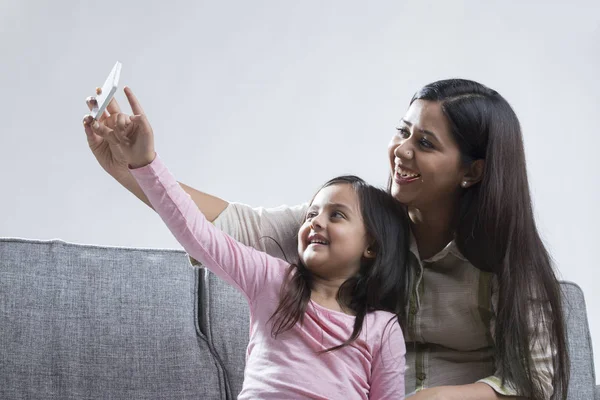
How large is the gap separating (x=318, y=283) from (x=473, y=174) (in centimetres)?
40

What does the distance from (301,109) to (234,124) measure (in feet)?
0.79

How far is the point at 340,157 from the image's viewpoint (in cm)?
276

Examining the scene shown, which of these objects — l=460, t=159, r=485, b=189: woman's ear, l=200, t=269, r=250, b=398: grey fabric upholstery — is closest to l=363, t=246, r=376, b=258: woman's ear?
l=460, t=159, r=485, b=189: woman's ear

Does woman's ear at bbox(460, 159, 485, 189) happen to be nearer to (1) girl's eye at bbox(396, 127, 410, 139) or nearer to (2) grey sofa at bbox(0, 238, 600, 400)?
(1) girl's eye at bbox(396, 127, 410, 139)

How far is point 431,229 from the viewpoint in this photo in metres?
1.75

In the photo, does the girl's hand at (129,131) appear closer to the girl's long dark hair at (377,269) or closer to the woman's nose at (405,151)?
the girl's long dark hair at (377,269)

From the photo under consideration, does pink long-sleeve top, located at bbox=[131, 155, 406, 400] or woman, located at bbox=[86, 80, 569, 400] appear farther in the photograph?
woman, located at bbox=[86, 80, 569, 400]

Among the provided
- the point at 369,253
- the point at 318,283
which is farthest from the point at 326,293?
the point at 369,253

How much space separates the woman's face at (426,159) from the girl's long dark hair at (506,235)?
0.08ft

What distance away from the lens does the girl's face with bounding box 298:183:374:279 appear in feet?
5.07

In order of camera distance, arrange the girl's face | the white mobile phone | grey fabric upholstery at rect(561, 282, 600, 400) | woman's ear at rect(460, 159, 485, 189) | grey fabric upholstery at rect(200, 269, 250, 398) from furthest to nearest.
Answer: grey fabric upholstery at rect(561, 282, 600, 400)
grey fabric upholstery at rect(200, 269, 250, 398)
woman's ear at rect(460, 159, 485, 189)
the girl's face
the white mobile phone

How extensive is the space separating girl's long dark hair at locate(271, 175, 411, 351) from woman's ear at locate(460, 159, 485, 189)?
0.48 feet

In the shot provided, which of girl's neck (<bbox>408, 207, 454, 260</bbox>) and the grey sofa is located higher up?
girl's neck (<bbox>408, 207, 454, 260</bbox>)

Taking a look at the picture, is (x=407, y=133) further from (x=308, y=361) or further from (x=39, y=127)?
(x=39, y=127)
